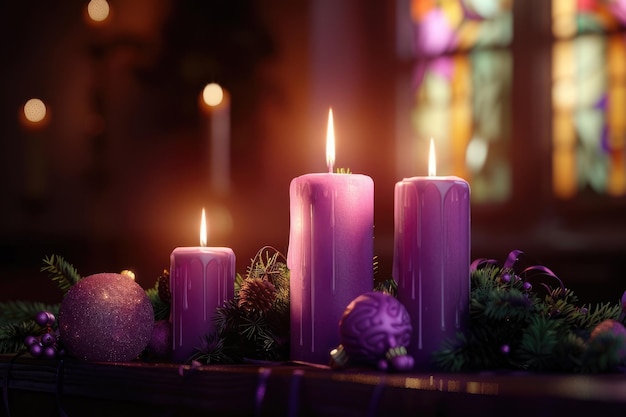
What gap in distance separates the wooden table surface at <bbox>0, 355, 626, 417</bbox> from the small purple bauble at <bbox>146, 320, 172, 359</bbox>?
0.08 m

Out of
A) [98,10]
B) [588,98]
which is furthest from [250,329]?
[98,10]

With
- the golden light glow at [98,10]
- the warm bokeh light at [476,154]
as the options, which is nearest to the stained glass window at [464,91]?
the warm bokeh light at [476,154]

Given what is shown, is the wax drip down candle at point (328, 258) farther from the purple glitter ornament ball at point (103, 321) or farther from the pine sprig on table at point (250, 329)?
the purple glitter ornament ball at point (103, 321)

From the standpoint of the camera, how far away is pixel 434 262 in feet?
2.07

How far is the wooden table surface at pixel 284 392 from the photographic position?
48cm

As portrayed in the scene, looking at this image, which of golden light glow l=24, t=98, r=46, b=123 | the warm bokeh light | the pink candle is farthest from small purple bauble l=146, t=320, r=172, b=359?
golden light glow l=24, t=98, r=46, b=123

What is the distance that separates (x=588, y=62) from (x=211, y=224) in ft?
5.63

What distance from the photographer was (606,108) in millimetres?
2947

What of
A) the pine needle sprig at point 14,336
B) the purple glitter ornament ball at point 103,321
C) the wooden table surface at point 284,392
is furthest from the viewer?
the pine needle sprig at point 14,336

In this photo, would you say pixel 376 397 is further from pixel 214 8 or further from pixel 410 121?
pixel 214 8

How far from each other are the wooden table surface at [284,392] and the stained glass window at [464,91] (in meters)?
2.55

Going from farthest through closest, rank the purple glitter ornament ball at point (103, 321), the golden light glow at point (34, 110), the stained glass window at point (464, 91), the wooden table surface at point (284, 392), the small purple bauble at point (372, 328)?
the golden light glow at point (34, 110), the stained glass window at point (464, 91), the purple glitter ornament ball at point (103, 321), the small purple bauble at point (372, 328), the wooden table surface at point (284, 392)

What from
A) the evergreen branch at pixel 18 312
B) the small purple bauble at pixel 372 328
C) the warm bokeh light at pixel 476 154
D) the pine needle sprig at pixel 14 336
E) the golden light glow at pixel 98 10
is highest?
the golden light glow at pixel 98 10

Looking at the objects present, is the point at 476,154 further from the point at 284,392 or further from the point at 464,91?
the point at 284,392
